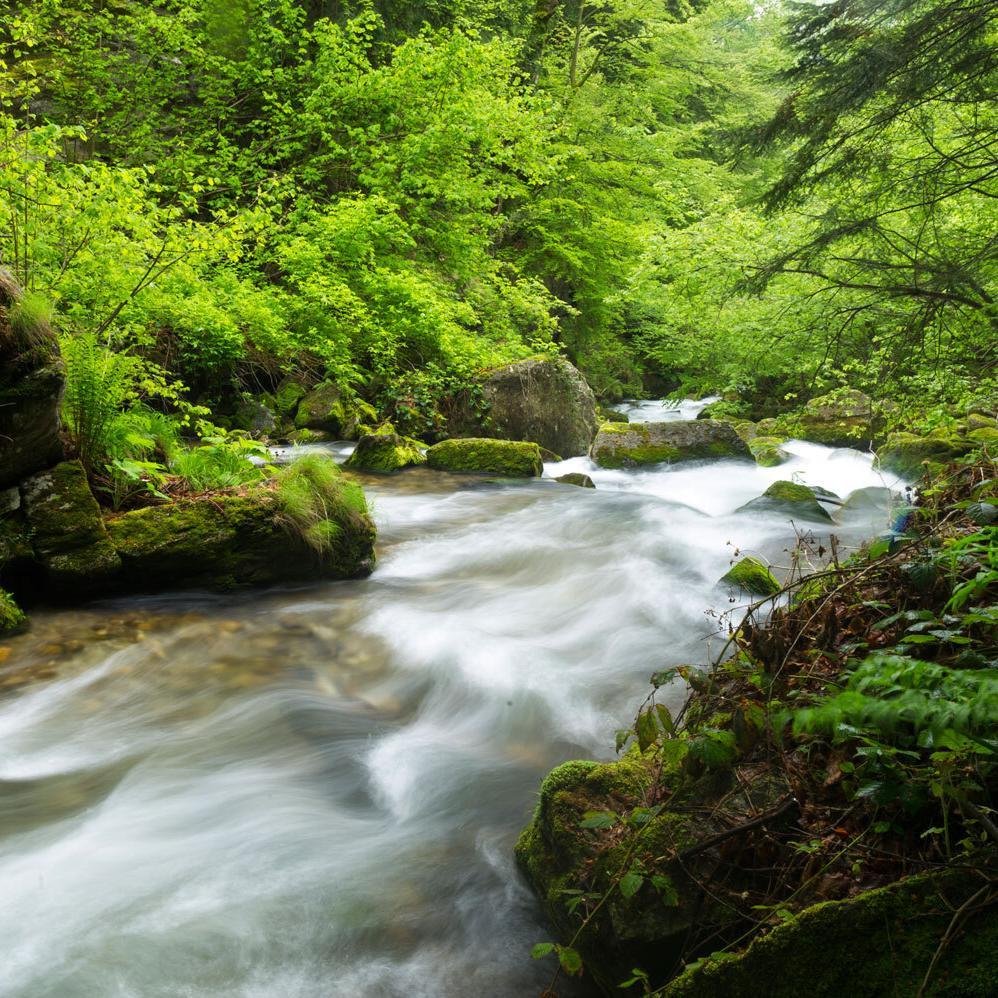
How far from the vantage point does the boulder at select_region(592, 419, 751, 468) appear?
1178cm

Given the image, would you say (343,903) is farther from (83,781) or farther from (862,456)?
(862,456)

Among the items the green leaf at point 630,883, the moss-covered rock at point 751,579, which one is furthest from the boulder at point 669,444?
the green leaf at point 630,883

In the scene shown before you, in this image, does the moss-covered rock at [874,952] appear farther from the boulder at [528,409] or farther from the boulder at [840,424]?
the boulder at [840,424]

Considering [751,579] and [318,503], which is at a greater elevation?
[318,503]

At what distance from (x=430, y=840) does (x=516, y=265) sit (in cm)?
1581

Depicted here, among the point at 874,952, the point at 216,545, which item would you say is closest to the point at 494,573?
the point at 216,545

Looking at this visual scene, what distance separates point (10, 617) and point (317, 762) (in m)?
2.46

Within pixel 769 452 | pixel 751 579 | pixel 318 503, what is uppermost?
pixel 318 503

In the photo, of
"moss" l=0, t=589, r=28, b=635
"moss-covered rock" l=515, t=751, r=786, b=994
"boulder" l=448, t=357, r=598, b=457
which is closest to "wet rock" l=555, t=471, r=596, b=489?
"boulder" l=448, t=357, r=598, b=457

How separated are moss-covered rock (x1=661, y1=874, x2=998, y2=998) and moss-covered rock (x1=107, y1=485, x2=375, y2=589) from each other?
15.7ft

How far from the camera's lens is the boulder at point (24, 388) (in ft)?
15.0

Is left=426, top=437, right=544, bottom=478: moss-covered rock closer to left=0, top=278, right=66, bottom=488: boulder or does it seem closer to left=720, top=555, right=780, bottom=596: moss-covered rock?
left=720, top=555, right=780, bottom=596: moss-covered rock

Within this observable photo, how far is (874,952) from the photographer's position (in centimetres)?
160

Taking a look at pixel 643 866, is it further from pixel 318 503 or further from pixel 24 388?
pixel 24 388
